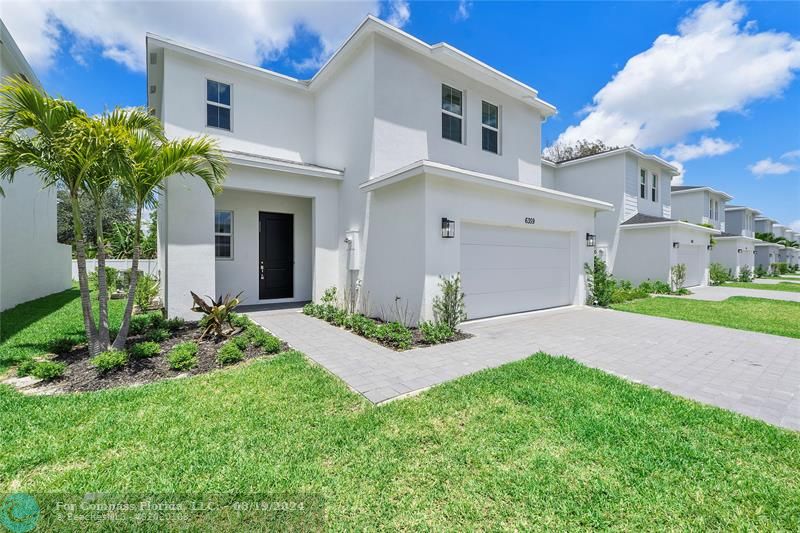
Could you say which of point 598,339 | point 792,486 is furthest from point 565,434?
point 598,339

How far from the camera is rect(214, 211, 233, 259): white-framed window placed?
381 inches

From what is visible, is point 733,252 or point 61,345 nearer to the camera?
point 61,345

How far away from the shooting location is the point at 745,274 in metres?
23.6

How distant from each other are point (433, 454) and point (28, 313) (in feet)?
35.8

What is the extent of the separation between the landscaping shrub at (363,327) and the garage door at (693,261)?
58.1 ft

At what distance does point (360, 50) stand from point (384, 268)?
579cm

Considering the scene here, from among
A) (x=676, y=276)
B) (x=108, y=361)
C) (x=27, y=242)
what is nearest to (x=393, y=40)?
(x=108, y=361)

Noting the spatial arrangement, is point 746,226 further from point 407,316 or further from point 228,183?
point 228,183

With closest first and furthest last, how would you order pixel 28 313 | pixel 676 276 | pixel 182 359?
pixel 182 359 → pixel 28 313 → pixel 676 276

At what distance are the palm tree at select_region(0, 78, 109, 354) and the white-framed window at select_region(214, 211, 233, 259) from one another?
4.90 m

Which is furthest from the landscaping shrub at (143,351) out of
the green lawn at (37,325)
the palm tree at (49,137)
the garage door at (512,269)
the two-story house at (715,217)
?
the two-story house at (715,217)

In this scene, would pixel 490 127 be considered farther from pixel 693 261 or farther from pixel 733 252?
pixel 733 252

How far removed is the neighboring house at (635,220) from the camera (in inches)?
622

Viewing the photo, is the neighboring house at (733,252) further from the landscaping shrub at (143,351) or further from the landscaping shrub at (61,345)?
the landscaping shrub at (61,345)
